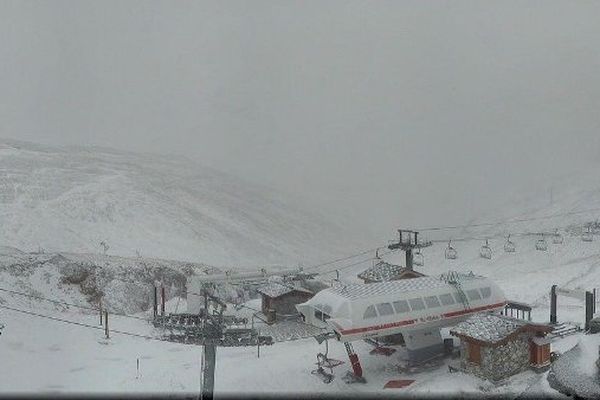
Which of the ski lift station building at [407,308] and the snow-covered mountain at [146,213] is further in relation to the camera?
the snow-covered mountain at [146,213]

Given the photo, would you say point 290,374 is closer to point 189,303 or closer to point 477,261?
point 189,303

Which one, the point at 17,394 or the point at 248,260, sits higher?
the point at 248,260

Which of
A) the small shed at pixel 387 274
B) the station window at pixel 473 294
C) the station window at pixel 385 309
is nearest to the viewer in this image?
the station window at pixel 385 309

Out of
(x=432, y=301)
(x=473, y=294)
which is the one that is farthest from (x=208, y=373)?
(x=473, y=294)

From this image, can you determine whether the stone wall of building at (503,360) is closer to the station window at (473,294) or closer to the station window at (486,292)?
the station window at (473,294)

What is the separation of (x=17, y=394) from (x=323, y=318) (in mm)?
18728

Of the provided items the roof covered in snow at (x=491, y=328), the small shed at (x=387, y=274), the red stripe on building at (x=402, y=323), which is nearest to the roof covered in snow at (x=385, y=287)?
the red stripe on building at (x=402, y=323)

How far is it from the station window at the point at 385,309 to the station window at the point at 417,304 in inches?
70.8

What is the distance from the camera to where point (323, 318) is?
38281 millimetres

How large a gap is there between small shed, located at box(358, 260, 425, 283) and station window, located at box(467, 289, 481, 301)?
7.67 m

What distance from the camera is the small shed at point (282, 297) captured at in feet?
172

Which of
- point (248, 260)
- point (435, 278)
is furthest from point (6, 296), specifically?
point (248, 260)

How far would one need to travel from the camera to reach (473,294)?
4209 centimetres

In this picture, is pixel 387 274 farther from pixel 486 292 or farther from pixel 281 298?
pixel 281 298
